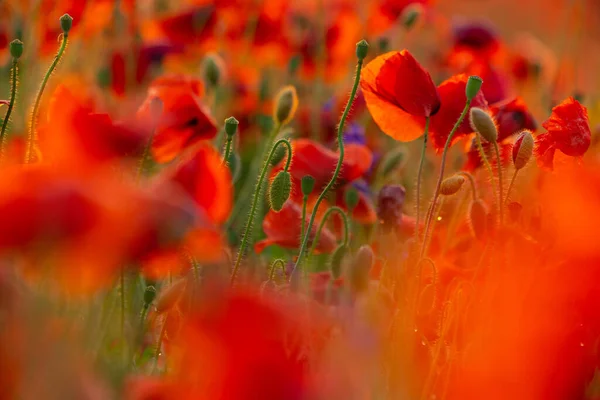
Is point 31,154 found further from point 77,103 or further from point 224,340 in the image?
point 224,340

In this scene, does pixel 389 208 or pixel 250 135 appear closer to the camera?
pixel 389 208

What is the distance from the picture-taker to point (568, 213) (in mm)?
438

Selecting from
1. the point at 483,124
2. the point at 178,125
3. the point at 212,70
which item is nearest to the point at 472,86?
the point at 483,124

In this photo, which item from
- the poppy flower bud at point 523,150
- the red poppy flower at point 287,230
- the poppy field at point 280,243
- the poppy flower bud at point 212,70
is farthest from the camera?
the poppy flower bud at point 212,70

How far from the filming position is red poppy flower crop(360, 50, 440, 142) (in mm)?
766

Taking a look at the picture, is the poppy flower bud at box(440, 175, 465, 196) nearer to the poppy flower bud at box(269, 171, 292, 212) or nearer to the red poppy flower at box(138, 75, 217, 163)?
the poppy flower bud at box(269, 171, 292, 212)

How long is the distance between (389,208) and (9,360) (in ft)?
2.11

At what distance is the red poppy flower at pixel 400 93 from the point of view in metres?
0.77

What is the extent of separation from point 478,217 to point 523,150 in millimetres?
64

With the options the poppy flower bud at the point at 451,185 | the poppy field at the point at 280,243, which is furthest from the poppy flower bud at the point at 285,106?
the poppy flower bud at the point at 451,185

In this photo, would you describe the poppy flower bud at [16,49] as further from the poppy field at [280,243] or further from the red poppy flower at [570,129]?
the red poppy flower at [570,129]

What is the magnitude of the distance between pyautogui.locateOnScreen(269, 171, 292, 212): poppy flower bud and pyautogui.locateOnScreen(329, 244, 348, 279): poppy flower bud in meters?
0.06

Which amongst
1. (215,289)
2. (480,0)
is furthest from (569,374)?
(480,0)

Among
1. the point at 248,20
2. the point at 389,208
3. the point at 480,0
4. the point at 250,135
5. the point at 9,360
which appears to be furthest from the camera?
the point at 480,0
